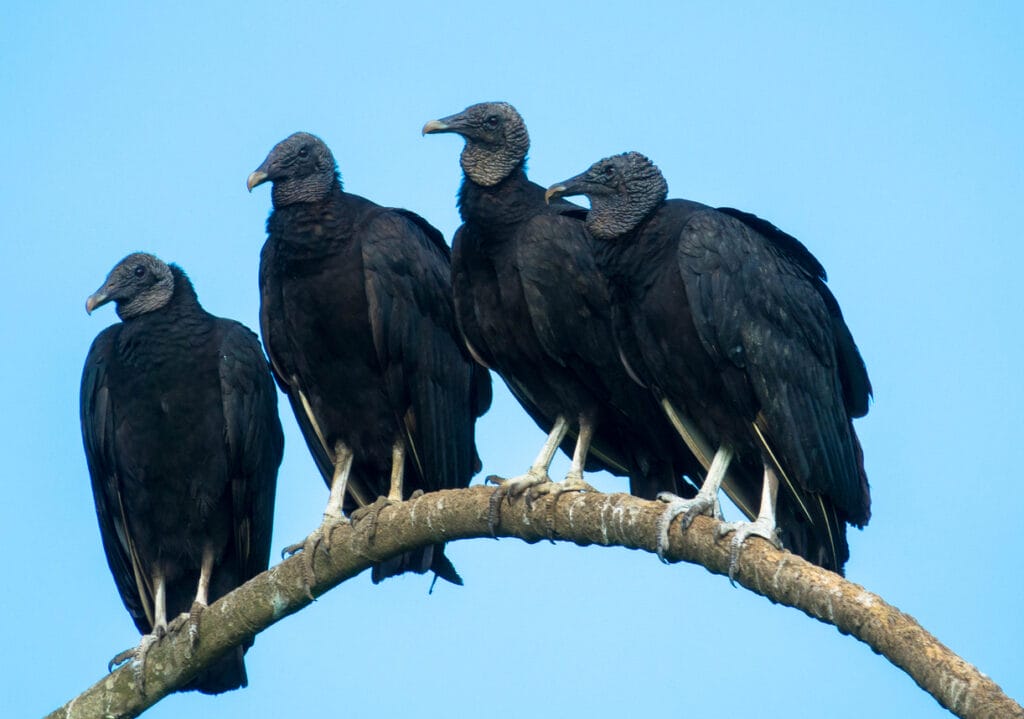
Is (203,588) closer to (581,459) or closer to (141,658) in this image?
(141,658)

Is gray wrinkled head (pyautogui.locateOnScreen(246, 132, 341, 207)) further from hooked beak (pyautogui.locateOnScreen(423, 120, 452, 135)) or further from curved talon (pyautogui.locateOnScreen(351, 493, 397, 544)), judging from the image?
curved talon (pyautogui.locateOnScreen(351, 493, 397, 544))

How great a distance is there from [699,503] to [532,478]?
0.83 metres

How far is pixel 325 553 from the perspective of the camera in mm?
7289

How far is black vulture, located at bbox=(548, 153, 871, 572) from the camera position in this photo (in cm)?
661

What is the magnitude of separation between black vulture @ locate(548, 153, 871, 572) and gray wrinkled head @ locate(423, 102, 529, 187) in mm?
530

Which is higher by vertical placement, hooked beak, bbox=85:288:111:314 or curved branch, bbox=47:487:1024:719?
hooked beak, bbox=85:288:111:314

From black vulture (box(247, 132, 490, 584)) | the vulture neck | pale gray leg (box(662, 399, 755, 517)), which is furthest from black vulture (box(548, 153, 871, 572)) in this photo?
black vulture (box(247, 132, 490, 584))


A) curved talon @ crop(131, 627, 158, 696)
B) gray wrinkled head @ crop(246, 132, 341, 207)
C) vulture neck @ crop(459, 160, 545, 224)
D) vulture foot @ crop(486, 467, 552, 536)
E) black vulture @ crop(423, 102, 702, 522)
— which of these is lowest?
curved talon @ crop(131, 627, 158, 696)

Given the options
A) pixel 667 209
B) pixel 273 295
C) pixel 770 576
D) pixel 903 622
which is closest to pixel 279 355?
pixel 273 295

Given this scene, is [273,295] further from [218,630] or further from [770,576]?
[770,576]

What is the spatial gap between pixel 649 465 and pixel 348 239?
1.66m

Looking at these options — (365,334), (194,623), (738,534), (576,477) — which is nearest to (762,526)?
(738,534)

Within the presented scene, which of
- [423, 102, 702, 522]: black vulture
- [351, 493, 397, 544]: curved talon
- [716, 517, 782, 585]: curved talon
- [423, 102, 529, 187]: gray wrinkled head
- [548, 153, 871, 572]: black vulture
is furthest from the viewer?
[423, 102, 529, 187]: gray wrinkled head

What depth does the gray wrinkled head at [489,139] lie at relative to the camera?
7574mm
